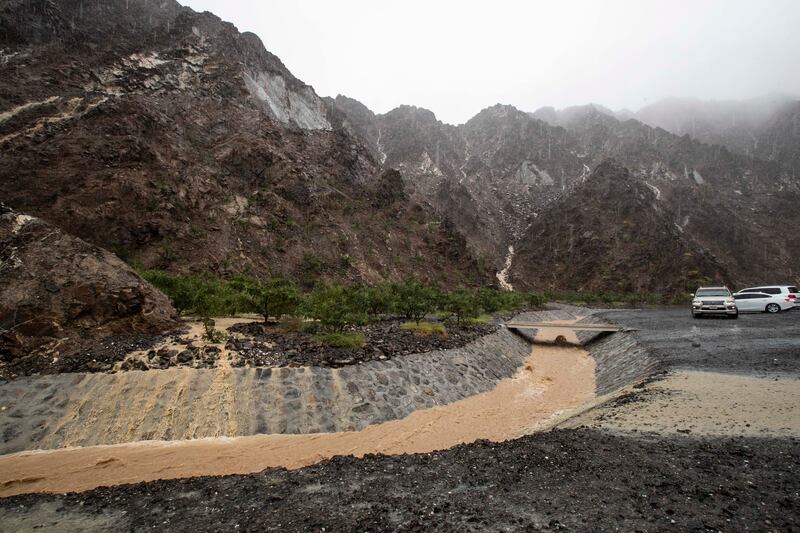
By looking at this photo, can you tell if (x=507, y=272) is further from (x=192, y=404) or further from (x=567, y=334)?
(x=192, y=404)

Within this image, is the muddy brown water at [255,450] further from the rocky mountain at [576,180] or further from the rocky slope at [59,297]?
the rocky mountain at [576,180]

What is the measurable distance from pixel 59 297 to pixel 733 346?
82.7 feet

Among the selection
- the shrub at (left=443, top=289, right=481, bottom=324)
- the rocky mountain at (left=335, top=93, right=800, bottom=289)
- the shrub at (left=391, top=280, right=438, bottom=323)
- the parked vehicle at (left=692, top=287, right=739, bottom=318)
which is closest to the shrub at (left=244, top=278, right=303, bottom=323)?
the shrub at (left=391, top=280, right=438, bottom=323)

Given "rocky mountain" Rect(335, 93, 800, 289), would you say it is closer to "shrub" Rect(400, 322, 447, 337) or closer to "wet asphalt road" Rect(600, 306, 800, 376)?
"shrub" Rect(400, 322, 447, 337)

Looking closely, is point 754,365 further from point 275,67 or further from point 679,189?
point 679,189

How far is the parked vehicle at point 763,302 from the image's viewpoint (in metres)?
30.1

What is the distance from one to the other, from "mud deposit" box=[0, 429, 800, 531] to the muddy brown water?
1511 millimetres

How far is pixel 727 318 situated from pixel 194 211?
48.4 metres

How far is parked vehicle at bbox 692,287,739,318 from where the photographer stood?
87.9 feet

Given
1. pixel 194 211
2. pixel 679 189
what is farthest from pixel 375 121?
pixel 194 211

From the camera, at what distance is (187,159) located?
4784cm

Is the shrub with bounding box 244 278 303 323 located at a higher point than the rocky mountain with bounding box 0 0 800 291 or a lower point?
lower

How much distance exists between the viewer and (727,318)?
89.9 ft

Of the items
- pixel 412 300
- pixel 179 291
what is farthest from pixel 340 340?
pixel 412 300
